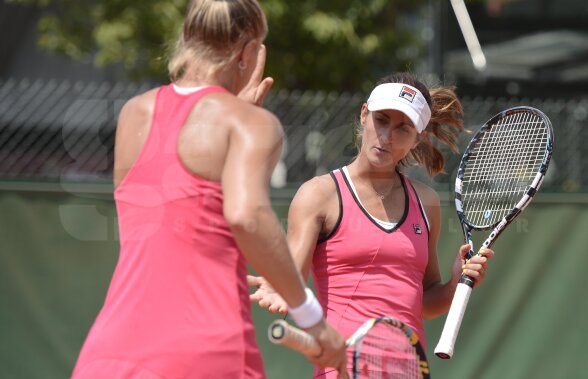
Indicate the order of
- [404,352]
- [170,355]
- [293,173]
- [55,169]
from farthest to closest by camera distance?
[293,173]
[55,169]
[404,352]
[170,355]

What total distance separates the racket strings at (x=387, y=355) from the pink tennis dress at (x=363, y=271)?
21cm

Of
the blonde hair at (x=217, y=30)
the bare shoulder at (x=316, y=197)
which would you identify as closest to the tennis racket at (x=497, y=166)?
the bare shoulder at (x=316, y=197)

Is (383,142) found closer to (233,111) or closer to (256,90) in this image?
(256,90)

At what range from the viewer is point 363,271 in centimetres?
330

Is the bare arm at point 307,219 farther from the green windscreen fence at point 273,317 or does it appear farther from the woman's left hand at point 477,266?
the green windscreen fence at point 273,317

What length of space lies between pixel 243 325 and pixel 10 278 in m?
2.85

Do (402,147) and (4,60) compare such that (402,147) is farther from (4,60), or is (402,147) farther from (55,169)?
(4,60)

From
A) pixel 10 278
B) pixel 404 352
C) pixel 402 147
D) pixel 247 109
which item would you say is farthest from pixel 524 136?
pixel 10 278

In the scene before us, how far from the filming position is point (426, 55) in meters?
11.6

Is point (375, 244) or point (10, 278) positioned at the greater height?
point (375, 244)

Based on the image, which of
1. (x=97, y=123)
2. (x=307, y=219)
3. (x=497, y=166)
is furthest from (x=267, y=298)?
(x=97, y=123)

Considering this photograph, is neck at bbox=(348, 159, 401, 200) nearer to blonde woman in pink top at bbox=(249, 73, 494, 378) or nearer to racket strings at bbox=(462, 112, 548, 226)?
blonde woman in pink top at bbox=(249, 73, 494, 378)

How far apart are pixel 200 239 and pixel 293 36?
8.97m

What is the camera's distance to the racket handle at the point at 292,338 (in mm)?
2250
